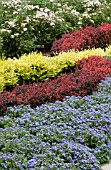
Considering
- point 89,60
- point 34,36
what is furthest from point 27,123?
point 34,36

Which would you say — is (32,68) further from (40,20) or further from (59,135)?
(40,20)

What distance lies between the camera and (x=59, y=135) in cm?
490

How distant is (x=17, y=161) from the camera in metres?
4.38

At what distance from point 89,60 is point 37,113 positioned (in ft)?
8.19

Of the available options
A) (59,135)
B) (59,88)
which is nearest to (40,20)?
(59,88)

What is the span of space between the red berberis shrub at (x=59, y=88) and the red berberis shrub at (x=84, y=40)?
174 cm

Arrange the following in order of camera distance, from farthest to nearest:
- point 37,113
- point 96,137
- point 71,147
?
point 37,113, point 96,137, point 71,147

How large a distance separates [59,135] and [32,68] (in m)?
2.66

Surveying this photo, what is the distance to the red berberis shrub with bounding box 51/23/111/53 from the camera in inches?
360

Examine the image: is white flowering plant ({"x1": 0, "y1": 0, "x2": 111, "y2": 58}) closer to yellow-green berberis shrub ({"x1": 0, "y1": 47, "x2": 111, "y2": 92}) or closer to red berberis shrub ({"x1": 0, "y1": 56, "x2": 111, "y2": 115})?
yellow-green berberis shrub ({"x1": 0, "y1": 47, "x2": 111, "y2": 92})

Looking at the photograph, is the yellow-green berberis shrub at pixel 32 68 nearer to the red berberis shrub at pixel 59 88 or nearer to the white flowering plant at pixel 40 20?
the red berberis shrub at pixel 59 88

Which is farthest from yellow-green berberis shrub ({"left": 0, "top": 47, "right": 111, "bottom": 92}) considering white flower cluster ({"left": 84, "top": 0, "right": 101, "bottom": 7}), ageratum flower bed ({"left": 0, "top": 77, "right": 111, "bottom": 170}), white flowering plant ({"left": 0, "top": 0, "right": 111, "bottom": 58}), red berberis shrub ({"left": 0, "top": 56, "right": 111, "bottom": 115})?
white flower cluster ({"left": 84, "top": 0, "right": 101, "bottom": 7})

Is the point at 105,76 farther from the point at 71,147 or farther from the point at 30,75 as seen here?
the point at 71,147

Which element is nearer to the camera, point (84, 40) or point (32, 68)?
point (32, 68)
